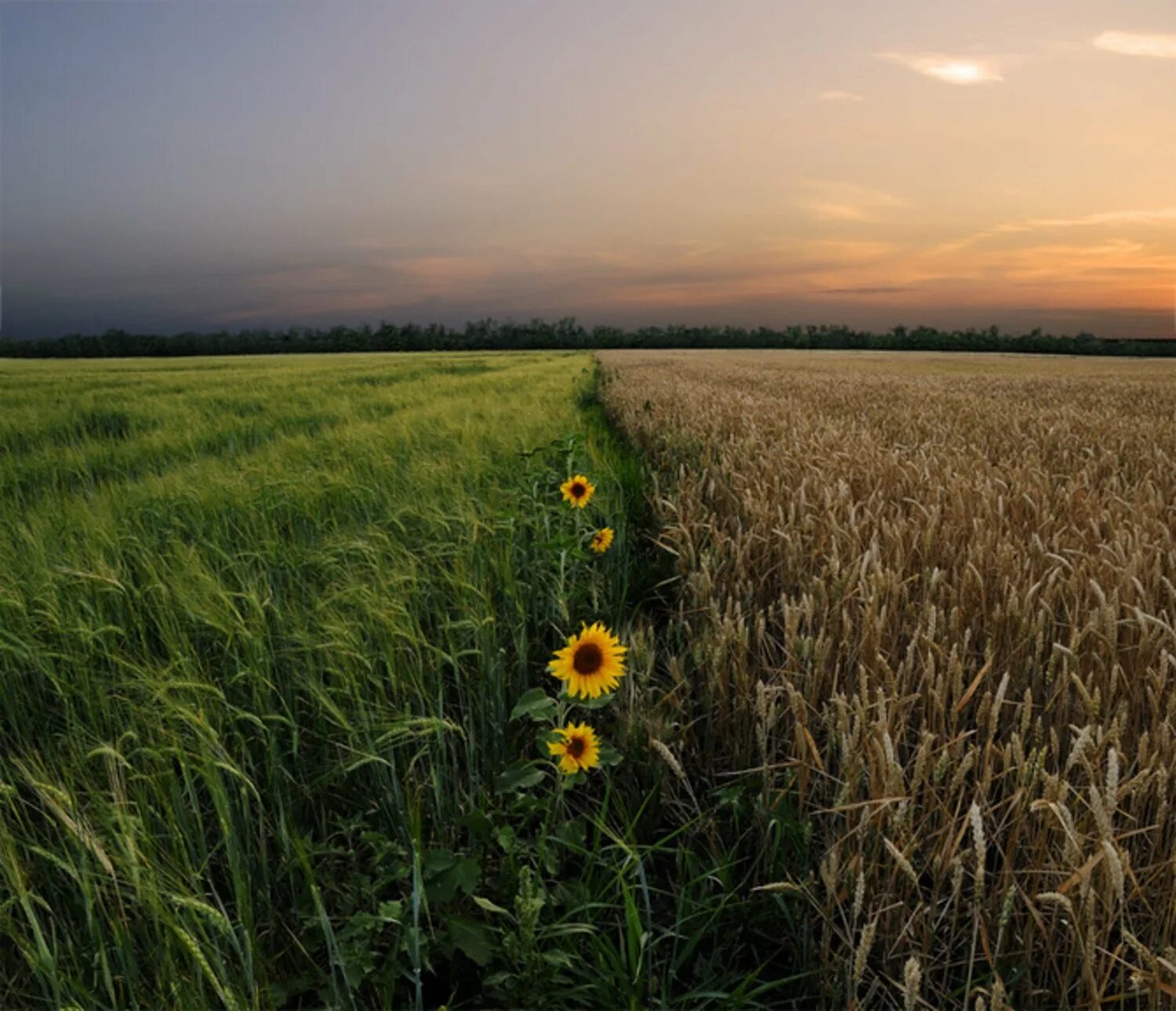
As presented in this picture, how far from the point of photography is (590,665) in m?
1.61

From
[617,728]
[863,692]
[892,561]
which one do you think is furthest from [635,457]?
[863,692]

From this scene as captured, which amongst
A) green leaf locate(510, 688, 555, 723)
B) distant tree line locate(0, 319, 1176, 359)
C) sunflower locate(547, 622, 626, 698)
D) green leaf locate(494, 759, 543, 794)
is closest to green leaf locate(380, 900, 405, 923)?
green leaf locate(494, 759, 543, 794)

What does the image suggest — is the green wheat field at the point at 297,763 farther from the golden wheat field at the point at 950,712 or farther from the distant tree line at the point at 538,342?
the distant tree line at the point at 538,342

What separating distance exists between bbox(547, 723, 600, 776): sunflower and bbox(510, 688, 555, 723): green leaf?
0.08 meters

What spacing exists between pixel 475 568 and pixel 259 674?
834mm

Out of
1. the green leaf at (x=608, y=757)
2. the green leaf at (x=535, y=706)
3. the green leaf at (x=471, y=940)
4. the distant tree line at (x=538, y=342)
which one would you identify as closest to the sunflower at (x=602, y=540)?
the green leaf at (x=535, y=706)

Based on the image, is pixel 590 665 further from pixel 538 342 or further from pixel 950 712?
pixel 538 342

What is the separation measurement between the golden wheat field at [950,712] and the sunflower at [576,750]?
221mm

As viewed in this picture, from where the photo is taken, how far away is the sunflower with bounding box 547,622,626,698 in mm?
1587

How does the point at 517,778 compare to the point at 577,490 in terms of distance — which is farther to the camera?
the point at 577,490

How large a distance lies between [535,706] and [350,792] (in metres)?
0.51

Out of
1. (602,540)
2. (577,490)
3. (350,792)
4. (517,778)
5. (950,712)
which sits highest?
(577,490)

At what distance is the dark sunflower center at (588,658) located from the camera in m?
1.60

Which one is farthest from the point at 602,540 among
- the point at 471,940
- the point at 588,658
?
the point at 471,940
